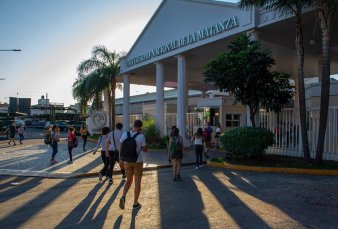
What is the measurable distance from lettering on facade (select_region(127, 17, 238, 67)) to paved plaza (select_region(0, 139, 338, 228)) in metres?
7.87

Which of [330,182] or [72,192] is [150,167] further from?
[330,182]

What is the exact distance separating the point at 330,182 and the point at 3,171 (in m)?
10.3

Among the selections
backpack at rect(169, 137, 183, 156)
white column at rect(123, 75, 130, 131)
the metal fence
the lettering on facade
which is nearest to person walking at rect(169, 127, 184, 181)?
backpack at rect(169, 137, 183, 156)

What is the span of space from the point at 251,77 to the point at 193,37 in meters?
6.73

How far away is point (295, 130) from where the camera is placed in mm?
15117

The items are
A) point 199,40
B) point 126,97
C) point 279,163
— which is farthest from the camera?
point 126,97

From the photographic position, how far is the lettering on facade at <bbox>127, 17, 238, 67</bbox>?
56.5 ft

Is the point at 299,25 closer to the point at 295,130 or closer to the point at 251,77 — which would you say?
the point at 251,77

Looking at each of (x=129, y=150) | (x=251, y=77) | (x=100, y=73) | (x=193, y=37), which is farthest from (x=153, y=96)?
(x=129, y=150)

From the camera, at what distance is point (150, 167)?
1329 cm

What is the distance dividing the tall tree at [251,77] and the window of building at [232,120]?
10077 millimetres

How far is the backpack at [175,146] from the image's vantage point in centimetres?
1049

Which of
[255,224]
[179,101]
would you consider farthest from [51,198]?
[179,101]

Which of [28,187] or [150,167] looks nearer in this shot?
[28,187]
